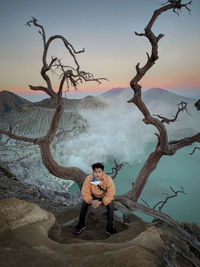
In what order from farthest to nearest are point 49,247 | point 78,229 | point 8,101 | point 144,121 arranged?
point 8,101
point 144,121
point 78,229
point 49,247

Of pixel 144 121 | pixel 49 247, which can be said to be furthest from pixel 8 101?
pixel 49 247

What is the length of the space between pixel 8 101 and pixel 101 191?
18550mm

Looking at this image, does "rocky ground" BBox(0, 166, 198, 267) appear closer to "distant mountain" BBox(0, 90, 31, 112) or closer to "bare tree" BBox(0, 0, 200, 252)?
"bare tree" BBox(0, 0, 200, 252)

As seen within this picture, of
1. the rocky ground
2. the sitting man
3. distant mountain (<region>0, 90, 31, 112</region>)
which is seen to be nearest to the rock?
the rocky ground

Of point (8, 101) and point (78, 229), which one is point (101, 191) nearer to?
point (78, 229)

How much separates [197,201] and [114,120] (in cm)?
2763

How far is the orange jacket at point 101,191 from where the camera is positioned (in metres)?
3.57

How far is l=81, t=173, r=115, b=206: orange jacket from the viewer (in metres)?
3.57

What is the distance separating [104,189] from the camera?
144 inches

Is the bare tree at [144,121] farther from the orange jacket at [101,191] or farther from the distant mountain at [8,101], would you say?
the distant mountain at [8,101]

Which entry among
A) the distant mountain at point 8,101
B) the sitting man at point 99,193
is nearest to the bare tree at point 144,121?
the sitting man at point 99,193

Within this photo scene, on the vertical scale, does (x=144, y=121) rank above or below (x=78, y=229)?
above

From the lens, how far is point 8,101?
19484 millimetres

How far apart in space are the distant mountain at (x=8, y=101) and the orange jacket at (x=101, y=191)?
17.6 m
